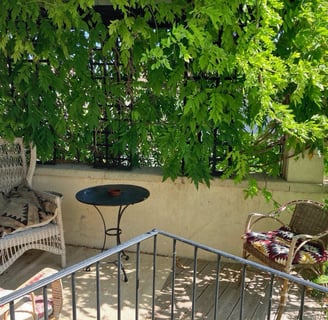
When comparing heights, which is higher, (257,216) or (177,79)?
(177,79)

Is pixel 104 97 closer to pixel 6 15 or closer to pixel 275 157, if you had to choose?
pixel 6 15

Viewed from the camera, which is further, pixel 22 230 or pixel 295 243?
pixel 22 230

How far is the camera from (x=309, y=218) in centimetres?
279

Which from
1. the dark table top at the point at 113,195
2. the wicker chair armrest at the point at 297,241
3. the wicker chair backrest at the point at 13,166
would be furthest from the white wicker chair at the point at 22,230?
the wicker chair armrest at the point at 297,241

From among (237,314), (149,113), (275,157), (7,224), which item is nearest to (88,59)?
(149,113)

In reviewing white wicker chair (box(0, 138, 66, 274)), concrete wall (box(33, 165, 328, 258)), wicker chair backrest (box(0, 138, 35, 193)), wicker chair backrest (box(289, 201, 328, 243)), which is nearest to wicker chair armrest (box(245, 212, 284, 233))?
wicker chair backrest (box(289, 201, 328, 243))

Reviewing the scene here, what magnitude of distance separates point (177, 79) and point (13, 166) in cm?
164

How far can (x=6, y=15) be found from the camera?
10.1ft

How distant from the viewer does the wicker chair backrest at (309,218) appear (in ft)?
8.80

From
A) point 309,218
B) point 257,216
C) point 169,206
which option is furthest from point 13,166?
point 309,218

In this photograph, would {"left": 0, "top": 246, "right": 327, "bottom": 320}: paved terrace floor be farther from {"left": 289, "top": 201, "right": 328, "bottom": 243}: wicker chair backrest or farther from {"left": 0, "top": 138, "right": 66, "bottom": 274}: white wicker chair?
{"left": 289, "top": 201, "right": 328, "bottom": 243}: wicker chair backrest

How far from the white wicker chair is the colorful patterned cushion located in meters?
1.51

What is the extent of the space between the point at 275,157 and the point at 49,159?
207 cm

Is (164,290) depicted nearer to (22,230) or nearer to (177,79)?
(22,230)
